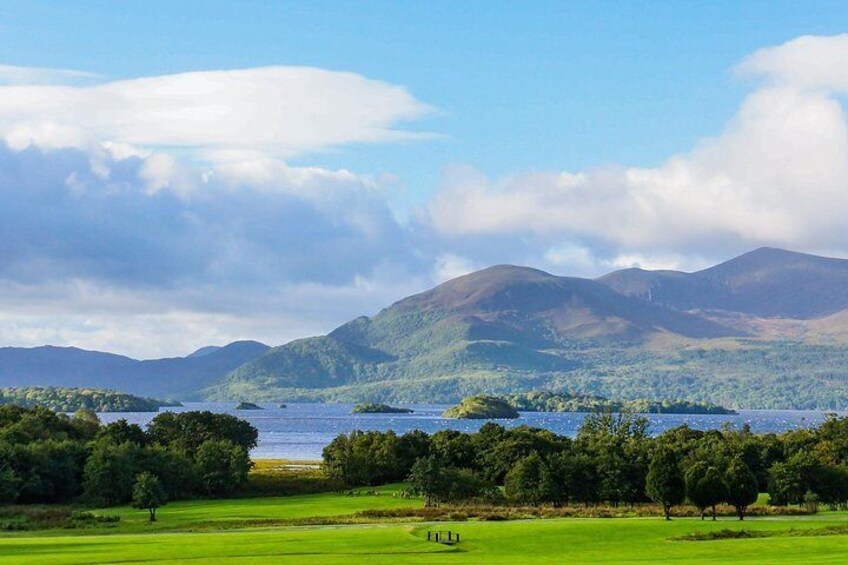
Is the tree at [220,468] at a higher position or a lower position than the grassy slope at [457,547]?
higher

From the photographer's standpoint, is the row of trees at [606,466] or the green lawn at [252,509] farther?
the row of trees at [606,466]

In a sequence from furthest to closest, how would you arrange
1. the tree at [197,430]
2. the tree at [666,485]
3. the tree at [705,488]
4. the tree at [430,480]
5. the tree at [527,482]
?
the tree at [197,430], the tree at [430,480], the tree at [527,482], the tree at [666,485], the tree at [705,488]

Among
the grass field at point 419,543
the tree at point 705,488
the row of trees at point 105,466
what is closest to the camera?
the grass field at point 419,543

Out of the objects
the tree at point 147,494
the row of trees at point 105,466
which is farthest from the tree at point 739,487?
the row of trees at point 105,466

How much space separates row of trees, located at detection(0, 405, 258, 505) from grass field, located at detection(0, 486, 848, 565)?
77.6 ft

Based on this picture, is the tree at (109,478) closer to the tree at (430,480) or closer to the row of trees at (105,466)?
the row of trees at (105,466)

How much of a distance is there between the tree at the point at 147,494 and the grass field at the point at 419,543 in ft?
19.1

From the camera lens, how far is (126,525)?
109750 mm

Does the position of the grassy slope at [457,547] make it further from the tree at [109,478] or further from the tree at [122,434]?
the tree at [122,434]

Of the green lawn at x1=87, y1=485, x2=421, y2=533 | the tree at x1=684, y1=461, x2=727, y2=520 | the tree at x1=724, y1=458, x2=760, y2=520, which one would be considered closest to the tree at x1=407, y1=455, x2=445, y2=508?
the green lawn at x1=87, y1=485, x2=421, y2=533

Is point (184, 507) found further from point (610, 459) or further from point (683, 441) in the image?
point (683, 441)

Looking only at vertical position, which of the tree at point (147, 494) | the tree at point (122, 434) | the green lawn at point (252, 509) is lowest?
the green lawn at point (252, 509)

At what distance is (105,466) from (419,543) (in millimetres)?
62412

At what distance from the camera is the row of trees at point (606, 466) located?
366ft
